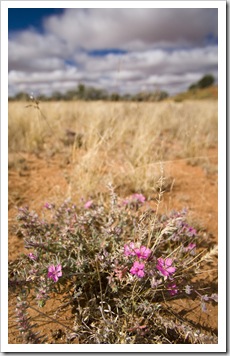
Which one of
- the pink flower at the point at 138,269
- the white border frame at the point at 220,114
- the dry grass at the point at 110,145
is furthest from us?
the dry grass at the point at 110,145

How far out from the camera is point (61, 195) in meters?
2.44

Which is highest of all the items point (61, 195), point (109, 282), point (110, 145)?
point (110, 145)

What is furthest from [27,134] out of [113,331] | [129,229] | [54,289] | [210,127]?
[210,127]

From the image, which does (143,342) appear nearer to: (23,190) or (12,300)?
(12,300)

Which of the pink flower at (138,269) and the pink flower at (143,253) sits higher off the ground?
the pink flower at (143,253)

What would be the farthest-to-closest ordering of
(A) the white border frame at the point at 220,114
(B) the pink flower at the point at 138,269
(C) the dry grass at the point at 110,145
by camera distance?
(C) the dry grass at the point at 110,145 → (A) the white border frame at the point at 220,114 → (B) the pink flower at the point at 138,269

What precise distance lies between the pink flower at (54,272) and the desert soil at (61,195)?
0.23 metres

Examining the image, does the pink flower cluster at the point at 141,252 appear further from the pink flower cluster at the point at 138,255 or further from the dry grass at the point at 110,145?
the dry grass at the point at 110,145

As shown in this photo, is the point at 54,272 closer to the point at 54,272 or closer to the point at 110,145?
the point at 54,272

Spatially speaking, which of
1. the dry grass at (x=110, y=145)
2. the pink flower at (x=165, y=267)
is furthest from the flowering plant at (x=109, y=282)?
the dry grass at (x=110, y=145)

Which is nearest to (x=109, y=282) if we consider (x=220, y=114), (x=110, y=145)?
(x=220, y=114)

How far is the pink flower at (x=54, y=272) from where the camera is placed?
1.25m

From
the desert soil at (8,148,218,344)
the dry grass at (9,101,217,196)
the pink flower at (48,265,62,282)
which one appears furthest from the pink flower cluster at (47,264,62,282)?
the dry grass at (9,101,217,196)

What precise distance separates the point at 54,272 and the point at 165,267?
1.64 ft
